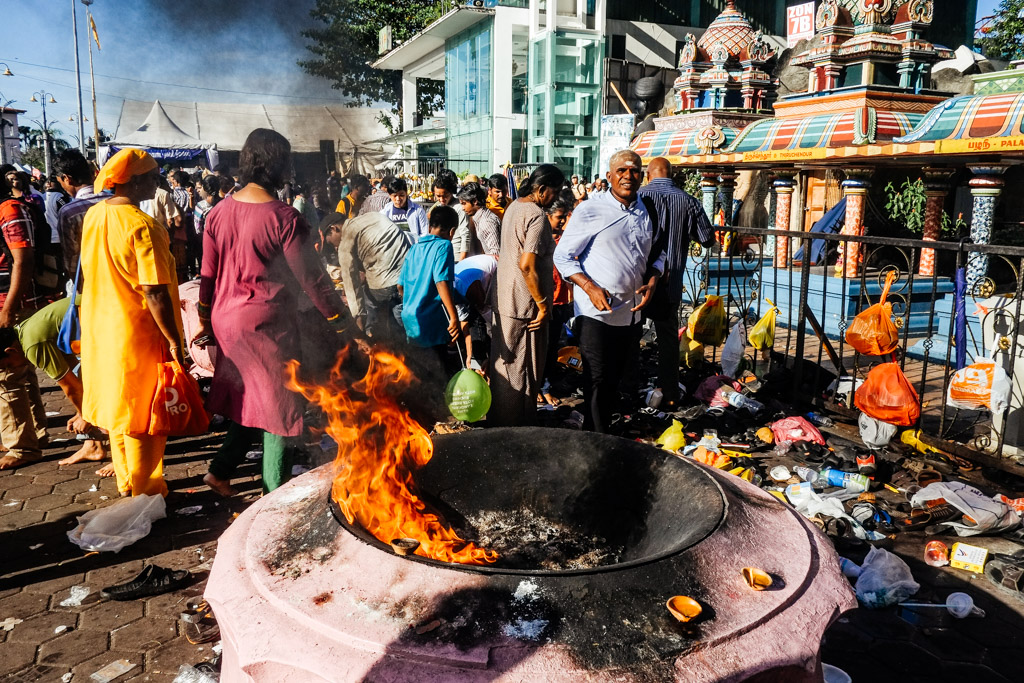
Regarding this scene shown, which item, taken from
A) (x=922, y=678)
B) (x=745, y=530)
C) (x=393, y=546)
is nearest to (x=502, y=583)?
(x=393, y=546)

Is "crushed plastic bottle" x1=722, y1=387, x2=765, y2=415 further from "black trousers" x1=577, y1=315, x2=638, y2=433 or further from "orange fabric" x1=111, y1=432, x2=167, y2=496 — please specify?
"orange fabric" x1=111, y1=432, x2=167, y2=496

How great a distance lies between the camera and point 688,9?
86.5 ft

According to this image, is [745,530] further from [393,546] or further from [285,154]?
[285,154]

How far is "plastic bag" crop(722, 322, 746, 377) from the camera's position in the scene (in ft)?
21.5

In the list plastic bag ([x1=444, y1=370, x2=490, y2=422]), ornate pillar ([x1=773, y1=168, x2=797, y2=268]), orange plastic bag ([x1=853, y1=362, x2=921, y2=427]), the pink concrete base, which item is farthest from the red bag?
ornate pillar ([x1=773, y1=168, x2=797, y2=268])

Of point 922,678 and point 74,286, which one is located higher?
point 74,286

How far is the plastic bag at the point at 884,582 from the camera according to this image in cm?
334

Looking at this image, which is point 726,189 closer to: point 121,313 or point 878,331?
point 878,331

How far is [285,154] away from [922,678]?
11.4ft

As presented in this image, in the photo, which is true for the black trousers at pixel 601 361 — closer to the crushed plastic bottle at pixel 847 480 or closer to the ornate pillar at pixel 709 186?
Result: the crushed plastic bottle at pixel 847 480

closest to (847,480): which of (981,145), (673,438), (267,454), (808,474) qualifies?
(808,474)

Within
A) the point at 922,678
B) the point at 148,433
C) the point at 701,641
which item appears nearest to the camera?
the point at 701,641

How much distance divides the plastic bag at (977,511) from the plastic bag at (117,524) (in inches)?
174

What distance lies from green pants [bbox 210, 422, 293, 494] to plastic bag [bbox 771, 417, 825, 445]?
3.60m
